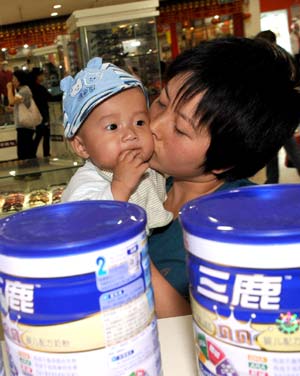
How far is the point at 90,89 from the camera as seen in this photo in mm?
1172

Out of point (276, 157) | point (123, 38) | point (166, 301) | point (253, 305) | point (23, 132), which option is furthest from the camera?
point (23, 132)

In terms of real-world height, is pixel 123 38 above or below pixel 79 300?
above

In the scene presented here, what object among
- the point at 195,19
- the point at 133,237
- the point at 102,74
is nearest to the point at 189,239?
the point at 133,237

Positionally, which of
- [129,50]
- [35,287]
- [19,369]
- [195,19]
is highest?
[195,19]

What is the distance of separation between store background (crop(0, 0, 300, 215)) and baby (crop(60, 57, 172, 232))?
5.42 ft

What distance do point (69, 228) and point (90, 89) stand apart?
0.68 meters

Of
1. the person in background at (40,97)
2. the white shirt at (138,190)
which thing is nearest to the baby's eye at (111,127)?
the white shirt at (138,190)

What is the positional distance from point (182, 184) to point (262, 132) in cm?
30

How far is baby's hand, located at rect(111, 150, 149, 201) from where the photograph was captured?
3.26ft

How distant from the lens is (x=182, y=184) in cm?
133

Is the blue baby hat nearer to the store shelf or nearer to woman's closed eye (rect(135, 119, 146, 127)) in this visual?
woman's closed eye (rect(135, 119, 146, 127))

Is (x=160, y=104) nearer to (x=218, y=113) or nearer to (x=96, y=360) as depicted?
(x=218, y=113)

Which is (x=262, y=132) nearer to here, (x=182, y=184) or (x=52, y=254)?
(x=182, y=184)

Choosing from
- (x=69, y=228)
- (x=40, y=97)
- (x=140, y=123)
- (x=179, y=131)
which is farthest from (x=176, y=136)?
(x=40, y=97)
